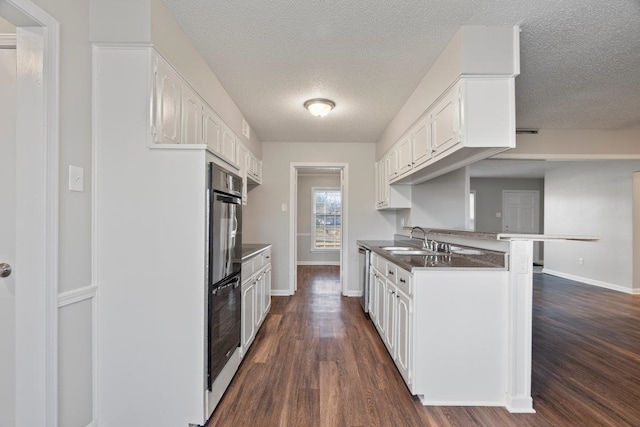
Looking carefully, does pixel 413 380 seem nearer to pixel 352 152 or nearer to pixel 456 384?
pixel 456 384

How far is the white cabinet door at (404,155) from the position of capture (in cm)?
307

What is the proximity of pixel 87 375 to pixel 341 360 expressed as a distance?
1.75 metres

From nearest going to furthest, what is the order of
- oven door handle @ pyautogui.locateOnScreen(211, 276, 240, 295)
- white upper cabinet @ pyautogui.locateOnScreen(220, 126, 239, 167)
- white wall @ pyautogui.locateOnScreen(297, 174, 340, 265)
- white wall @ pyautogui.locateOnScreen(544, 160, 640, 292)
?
oven door handle @ pyautogui.locateOnScreen(211, 276, 240, 295)
white upper cabinet @ pyautogui.locateOnScreen(220, 126, 239, 167)
white wall @ pyautogui.locateOnScreen(544, 160, 640, 292)
white wall @ pyautogui.locateOnScreen(297, 174, 340, 265)

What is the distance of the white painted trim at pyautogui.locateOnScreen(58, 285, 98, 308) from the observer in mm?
1424

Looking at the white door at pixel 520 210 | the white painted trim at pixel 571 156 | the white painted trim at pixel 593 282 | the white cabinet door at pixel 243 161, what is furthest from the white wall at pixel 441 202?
the white door at pixel 520 210

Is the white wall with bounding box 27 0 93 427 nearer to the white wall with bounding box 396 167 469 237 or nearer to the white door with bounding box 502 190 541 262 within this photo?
the white wall with bounding box 396 167 469 237

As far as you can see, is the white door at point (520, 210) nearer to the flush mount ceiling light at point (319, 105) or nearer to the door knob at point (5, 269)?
the flush mount ceiling light at point (319, 105)

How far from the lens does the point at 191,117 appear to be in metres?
2.22

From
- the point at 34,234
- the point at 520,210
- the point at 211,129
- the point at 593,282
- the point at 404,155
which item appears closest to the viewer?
the point at 34,234

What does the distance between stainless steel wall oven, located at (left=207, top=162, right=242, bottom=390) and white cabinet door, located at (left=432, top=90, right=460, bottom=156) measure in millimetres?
1564

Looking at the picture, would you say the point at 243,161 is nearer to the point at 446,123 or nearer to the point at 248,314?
the point at 248,314

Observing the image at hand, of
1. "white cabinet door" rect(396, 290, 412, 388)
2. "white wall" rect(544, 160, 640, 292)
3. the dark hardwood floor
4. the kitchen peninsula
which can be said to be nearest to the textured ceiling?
the kitchen peninsula

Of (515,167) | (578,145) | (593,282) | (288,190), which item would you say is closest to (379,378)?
(288,190)

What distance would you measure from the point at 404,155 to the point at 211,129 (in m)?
1.98
